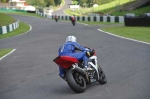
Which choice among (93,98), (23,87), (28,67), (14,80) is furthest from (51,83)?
(28,67)

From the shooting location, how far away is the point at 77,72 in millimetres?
7812

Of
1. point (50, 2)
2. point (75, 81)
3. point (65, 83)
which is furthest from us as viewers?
point (50, 2)

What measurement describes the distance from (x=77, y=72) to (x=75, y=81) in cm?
21

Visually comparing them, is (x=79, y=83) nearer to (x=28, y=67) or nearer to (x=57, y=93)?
(x=57, y=93)

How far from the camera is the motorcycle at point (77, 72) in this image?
25.1 feet

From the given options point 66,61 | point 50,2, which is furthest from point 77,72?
point 50,2

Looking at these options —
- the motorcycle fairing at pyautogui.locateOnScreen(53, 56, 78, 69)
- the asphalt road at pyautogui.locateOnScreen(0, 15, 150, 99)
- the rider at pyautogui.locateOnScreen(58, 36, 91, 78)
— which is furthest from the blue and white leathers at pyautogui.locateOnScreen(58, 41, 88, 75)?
the asphalt road at pyautogui.locateOnScreen(0, 15, 150, 99)

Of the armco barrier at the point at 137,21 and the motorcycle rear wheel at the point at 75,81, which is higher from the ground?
the armco barrier at the point at 137,21

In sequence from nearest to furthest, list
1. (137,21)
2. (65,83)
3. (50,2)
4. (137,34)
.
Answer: (65,83) < (137,34) < (137,21) < (50,2)

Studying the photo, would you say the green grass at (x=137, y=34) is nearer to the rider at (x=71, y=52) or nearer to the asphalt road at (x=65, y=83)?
the asphalt road at (x=65, y=83)

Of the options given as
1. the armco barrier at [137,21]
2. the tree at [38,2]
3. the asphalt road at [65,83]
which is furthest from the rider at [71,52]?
the tree at [38,2]

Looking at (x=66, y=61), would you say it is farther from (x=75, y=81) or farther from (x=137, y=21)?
(x=137, y=21)

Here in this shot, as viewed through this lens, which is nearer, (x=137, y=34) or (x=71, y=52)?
(x=71, y=52)

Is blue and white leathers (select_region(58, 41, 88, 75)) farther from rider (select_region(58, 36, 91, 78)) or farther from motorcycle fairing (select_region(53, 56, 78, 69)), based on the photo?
motorcycle fairing (select_region(53, 56, 78, 69))
